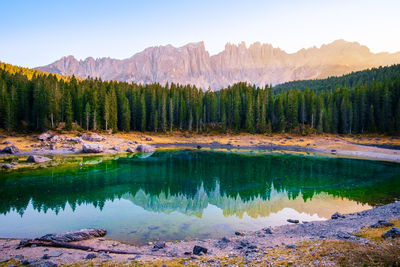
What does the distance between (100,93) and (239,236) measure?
81015 millimetres

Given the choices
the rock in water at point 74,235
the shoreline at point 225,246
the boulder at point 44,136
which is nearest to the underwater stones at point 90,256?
the shoreline at point 225,246

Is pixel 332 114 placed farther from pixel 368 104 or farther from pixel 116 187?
pixel 116 187

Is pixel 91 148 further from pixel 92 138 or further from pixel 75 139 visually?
pixel 92 138

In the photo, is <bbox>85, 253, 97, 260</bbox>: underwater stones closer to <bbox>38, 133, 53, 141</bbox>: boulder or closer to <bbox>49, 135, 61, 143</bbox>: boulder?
<bbox>49, 135, 61, 143</bbox>: boulder

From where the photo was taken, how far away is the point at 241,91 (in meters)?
108

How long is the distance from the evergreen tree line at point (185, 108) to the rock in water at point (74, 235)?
211 ft

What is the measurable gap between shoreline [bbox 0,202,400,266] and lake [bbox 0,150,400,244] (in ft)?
5.91

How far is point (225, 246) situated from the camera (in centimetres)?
1445

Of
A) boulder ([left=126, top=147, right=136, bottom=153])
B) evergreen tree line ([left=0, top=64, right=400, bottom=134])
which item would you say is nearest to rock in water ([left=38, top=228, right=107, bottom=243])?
boulder ([left=126, top=147, right=136, bottom=153])

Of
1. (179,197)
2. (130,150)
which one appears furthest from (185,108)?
(179,197)

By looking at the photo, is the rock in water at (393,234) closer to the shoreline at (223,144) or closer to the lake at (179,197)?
the lake at (179,197)

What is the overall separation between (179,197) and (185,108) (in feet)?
242

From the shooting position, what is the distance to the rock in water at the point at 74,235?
1508 centimetres

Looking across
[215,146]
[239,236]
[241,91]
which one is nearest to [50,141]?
[215,146]
